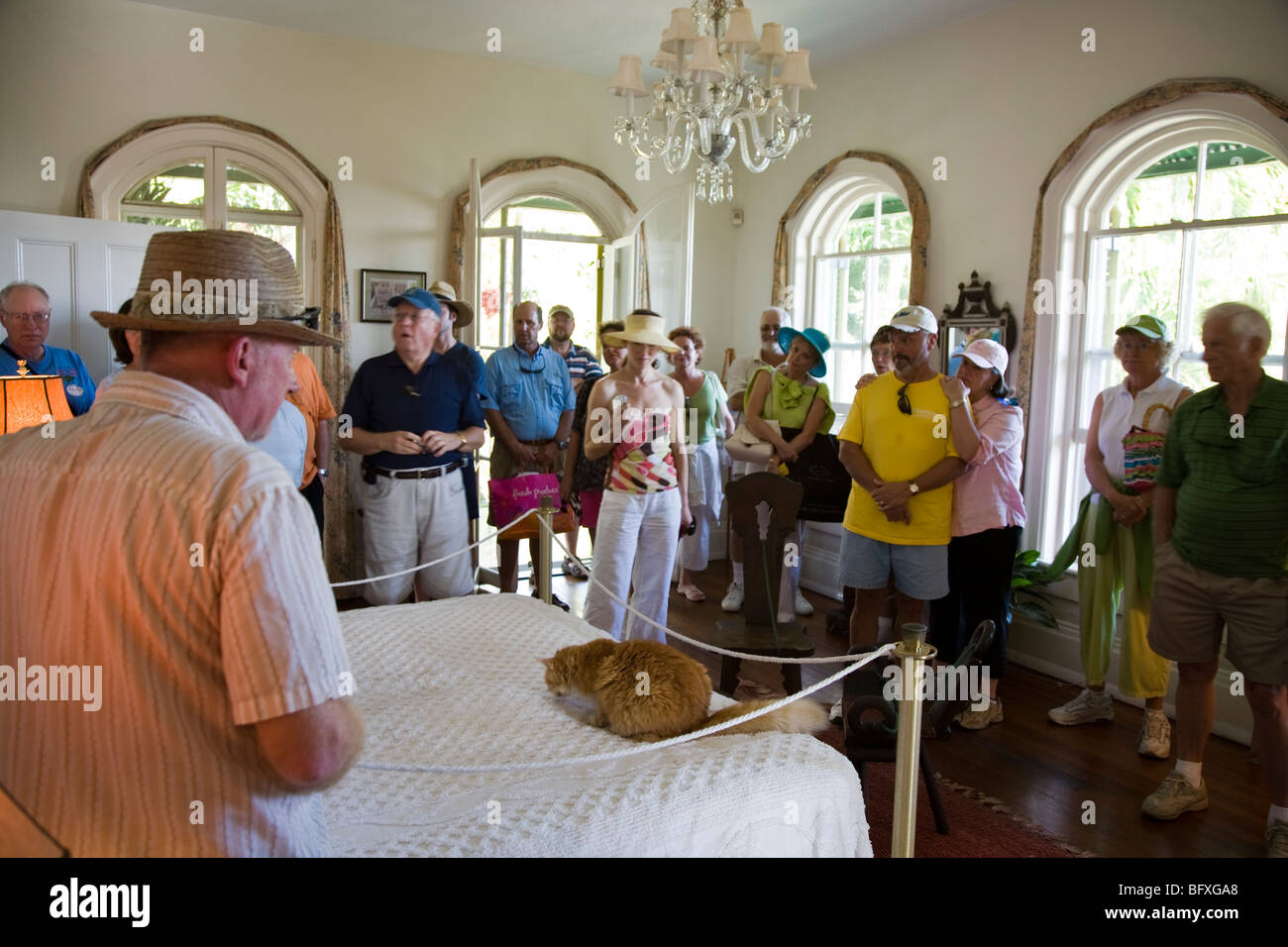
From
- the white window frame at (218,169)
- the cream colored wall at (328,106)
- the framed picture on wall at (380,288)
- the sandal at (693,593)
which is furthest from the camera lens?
the framed picture on wall at (380,288)

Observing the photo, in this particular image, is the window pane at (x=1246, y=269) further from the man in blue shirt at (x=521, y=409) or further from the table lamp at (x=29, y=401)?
the table lamp at (x=29, y=401)

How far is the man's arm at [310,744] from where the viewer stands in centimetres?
107

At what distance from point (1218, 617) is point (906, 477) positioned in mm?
1111

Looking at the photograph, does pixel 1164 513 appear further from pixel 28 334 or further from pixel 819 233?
pixel 28 334

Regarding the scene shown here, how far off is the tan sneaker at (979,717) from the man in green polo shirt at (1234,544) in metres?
0.83

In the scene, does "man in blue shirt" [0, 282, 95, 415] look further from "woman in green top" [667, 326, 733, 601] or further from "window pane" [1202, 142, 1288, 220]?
"window pane" [1202, 142, 1288, 220]

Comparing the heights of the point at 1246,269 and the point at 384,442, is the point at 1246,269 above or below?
above

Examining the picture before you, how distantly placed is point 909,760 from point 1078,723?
2332mm

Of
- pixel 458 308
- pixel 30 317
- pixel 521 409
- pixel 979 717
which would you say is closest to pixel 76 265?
pixel 30 317

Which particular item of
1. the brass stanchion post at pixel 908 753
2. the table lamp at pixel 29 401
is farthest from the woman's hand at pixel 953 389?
the table lamp at pixel 29 401

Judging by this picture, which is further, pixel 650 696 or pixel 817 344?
pixel 817 344

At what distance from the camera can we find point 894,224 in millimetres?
6137

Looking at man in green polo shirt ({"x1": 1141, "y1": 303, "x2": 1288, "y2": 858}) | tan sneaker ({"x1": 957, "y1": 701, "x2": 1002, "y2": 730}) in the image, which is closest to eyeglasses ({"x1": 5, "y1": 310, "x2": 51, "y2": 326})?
tan sneaker ({"x1": 957, "y1": 701, "x2": 1002, "y2": 730})
